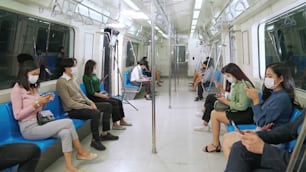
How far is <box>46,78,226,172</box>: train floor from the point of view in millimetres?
2549

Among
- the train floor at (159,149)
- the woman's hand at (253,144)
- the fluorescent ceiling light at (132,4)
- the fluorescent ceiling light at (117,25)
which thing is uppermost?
the fluorescent ceiling light at (132,4)

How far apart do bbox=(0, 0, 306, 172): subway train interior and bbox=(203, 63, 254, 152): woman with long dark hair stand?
19 centimetres

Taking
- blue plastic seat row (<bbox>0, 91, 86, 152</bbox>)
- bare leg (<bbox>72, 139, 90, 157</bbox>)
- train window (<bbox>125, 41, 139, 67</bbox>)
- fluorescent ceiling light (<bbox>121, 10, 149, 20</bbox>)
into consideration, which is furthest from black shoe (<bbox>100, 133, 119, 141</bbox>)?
fluorescent ceiling light (<bbox>121, 10, 149, 20</bbox>)

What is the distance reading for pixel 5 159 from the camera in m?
1.77

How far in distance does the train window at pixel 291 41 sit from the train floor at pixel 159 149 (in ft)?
4.01

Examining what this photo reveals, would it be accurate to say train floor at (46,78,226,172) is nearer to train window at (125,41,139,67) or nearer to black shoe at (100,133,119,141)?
black shoe at (100,133,119,141)

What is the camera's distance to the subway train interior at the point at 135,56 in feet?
8.25

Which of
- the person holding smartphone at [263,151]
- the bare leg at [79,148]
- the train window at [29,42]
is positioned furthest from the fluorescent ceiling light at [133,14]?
the person holding smartphone at [263,151]

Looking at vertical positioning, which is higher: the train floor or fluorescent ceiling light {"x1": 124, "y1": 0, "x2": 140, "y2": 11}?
fluorescent ceiling light {"x1": 124, "y1": 0, "x2": 140, "y2": 11}

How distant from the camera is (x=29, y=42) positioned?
290 cm

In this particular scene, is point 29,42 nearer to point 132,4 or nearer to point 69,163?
point 69,163

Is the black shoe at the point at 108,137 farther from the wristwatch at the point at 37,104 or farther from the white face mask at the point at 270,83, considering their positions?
the white face mask at the point at 270,83

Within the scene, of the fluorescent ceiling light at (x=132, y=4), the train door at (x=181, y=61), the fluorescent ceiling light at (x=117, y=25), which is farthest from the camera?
the train door at (x=181, y=61)

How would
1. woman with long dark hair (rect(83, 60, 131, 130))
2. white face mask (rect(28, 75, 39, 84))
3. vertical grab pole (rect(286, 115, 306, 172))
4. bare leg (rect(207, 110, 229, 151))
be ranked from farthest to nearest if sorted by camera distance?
woman with long dark hair (rect(83, 60, 131, 130)) < bare leg (rect(207, 110, 229, 151)) < white face mask (rect(28, 75, 39, 84)) < vertical grab pole (rect(286, 115, 306, 172))
